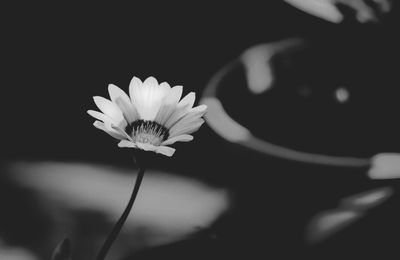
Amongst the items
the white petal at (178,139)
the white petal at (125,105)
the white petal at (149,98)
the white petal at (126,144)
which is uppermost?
the white petal at (149,98)

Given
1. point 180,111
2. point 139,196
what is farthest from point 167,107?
point 139,196

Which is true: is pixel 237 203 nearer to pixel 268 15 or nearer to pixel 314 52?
pixel 314 52

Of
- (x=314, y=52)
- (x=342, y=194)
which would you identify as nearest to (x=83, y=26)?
(x=314, y=52)

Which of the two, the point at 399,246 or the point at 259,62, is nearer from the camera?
the point at 399,246

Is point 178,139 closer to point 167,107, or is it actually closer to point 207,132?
point 167,107

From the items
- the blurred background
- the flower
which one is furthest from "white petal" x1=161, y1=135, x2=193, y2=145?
the blurred background

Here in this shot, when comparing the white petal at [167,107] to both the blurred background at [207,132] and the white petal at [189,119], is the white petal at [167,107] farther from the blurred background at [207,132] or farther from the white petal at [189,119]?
the blurred background at [207,132]

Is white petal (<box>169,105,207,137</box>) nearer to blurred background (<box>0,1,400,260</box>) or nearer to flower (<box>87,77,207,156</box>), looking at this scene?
flower (<box>87,77,207,156</box>)

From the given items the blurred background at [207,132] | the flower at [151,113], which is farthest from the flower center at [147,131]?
the blurred background at [207,132]
